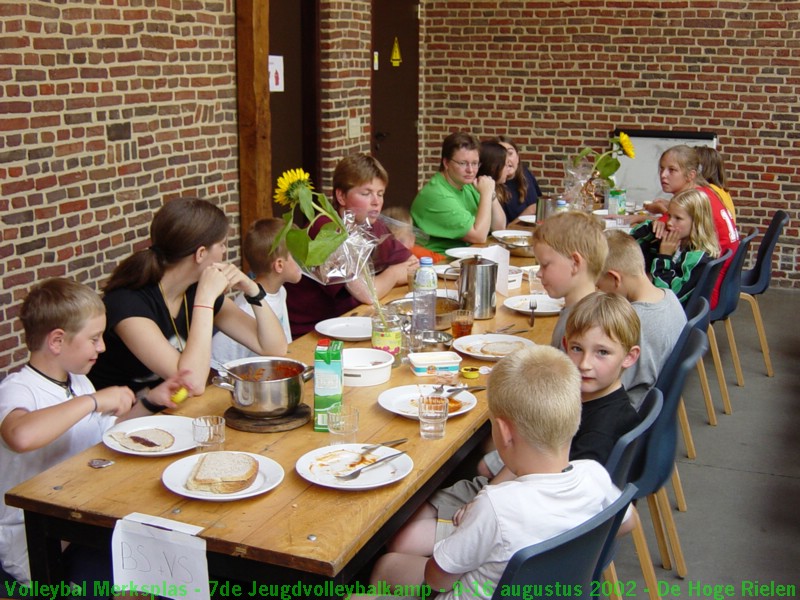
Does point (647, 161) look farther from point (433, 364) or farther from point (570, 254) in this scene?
point (433, 364)

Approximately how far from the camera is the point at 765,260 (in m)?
6.00

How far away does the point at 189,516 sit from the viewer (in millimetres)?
2172

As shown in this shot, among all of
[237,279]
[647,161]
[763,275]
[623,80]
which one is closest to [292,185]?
[237,279]

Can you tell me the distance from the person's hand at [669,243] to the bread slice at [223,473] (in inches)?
129

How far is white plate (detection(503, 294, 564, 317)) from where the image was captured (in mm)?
3986

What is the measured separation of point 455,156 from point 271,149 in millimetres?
1652

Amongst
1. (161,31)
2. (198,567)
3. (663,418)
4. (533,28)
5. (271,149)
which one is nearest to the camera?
(198,567)

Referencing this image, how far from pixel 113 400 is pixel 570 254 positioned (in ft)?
5.55

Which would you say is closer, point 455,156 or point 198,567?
point 198,567

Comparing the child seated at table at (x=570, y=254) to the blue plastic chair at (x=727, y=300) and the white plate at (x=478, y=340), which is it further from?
the blue plastic chair at (x=727, y=300)

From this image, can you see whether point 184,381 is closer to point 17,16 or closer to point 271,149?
point 17,16

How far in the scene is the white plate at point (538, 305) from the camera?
3986 mm

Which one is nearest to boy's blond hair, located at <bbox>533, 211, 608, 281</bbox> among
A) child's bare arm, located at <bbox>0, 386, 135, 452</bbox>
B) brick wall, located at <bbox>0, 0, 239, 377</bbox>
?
child's bare arm, located at <bbox>0, 386, 135, 452</bbox>

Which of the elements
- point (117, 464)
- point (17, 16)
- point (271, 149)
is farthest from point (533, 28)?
point (117, 464)
